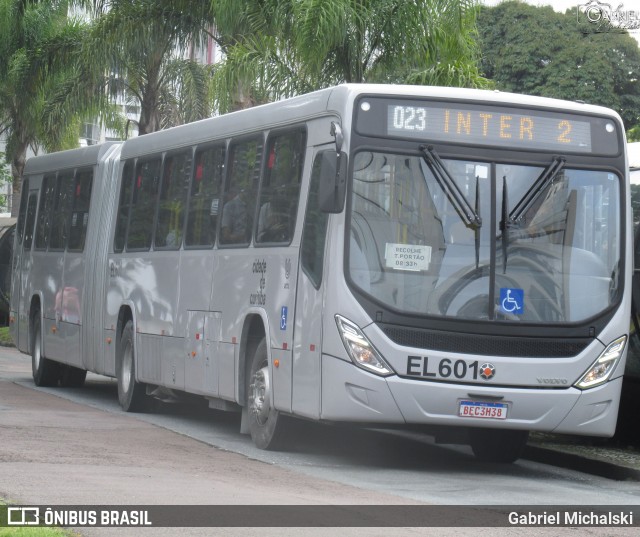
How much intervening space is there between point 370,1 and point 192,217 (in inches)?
256

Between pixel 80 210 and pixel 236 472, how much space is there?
948cm

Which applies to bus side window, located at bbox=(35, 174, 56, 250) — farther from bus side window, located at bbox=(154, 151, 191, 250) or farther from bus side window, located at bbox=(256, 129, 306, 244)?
bus side window, located at bbox=(256, 129, 306, 244)

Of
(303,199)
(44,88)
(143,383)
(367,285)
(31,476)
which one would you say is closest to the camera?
(31,476)

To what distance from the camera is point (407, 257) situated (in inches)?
453

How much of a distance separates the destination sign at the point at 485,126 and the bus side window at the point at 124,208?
6430 millimetres

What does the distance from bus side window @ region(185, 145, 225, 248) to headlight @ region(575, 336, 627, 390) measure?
14.2 ft

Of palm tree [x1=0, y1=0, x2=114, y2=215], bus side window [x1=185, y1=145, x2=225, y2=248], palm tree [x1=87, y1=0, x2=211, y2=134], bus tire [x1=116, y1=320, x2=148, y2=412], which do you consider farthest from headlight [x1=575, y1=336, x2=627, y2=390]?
palm tree [x1=0, y1=0, x2=114, y2=215]

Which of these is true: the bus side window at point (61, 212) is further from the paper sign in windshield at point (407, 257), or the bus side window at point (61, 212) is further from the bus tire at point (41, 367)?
the paper sign in windshield at point (407, 257)

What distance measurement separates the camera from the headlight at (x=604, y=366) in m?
11.8

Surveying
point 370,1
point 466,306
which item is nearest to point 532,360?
point 466,306

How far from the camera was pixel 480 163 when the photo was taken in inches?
465

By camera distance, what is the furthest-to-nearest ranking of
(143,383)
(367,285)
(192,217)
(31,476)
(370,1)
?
(370,1)
(143,383)
(192,217)
(367,285)
(31,476)

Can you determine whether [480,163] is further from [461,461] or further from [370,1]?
[370,1]

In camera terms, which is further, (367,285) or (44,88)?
(44,88)
